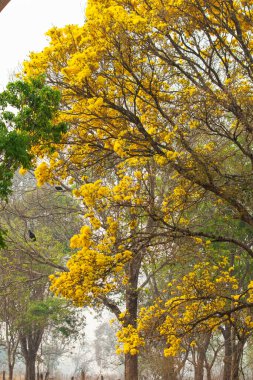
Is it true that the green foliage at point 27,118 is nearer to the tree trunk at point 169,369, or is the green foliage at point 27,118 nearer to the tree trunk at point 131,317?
the tree trunk at point 131,317

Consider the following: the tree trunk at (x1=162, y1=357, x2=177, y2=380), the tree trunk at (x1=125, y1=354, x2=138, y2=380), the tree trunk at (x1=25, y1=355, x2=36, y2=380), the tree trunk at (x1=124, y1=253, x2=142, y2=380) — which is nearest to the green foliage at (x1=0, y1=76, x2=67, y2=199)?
the tree trunk at (x1=124, y1=253, x2=142, y2=380)

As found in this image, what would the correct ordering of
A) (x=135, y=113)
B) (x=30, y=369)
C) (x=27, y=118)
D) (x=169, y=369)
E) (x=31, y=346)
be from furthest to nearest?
(x=31, y=346), (x=30, y=369), (x=169, y=369), (x=27, y=118), (x=135, y=113)

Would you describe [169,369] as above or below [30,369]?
below

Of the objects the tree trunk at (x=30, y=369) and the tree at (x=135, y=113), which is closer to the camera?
the tree at (x=135, y=113)

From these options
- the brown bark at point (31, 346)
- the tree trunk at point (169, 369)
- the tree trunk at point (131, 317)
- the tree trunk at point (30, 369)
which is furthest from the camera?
the brown bark at point (31, 346)

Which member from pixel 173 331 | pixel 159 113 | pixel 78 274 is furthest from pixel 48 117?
pixel 173 331

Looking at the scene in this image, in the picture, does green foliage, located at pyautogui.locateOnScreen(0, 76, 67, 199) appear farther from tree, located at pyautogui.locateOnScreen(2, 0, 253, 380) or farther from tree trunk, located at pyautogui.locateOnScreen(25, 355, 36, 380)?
tree trunk, located at pyautogui.locateOnScreen(25, 355, 36, 380)

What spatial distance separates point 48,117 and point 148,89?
134 cm

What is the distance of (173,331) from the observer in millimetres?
8484

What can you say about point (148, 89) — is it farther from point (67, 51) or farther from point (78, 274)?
point (78, 274)

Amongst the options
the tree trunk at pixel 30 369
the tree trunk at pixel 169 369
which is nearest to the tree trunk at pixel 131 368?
the tree trunk at pixel 169 369

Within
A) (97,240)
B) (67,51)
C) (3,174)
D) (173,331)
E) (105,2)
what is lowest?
(173,331)

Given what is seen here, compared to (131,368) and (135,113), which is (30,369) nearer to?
(131,368)

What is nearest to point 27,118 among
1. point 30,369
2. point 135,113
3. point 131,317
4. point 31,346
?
point 135,113
